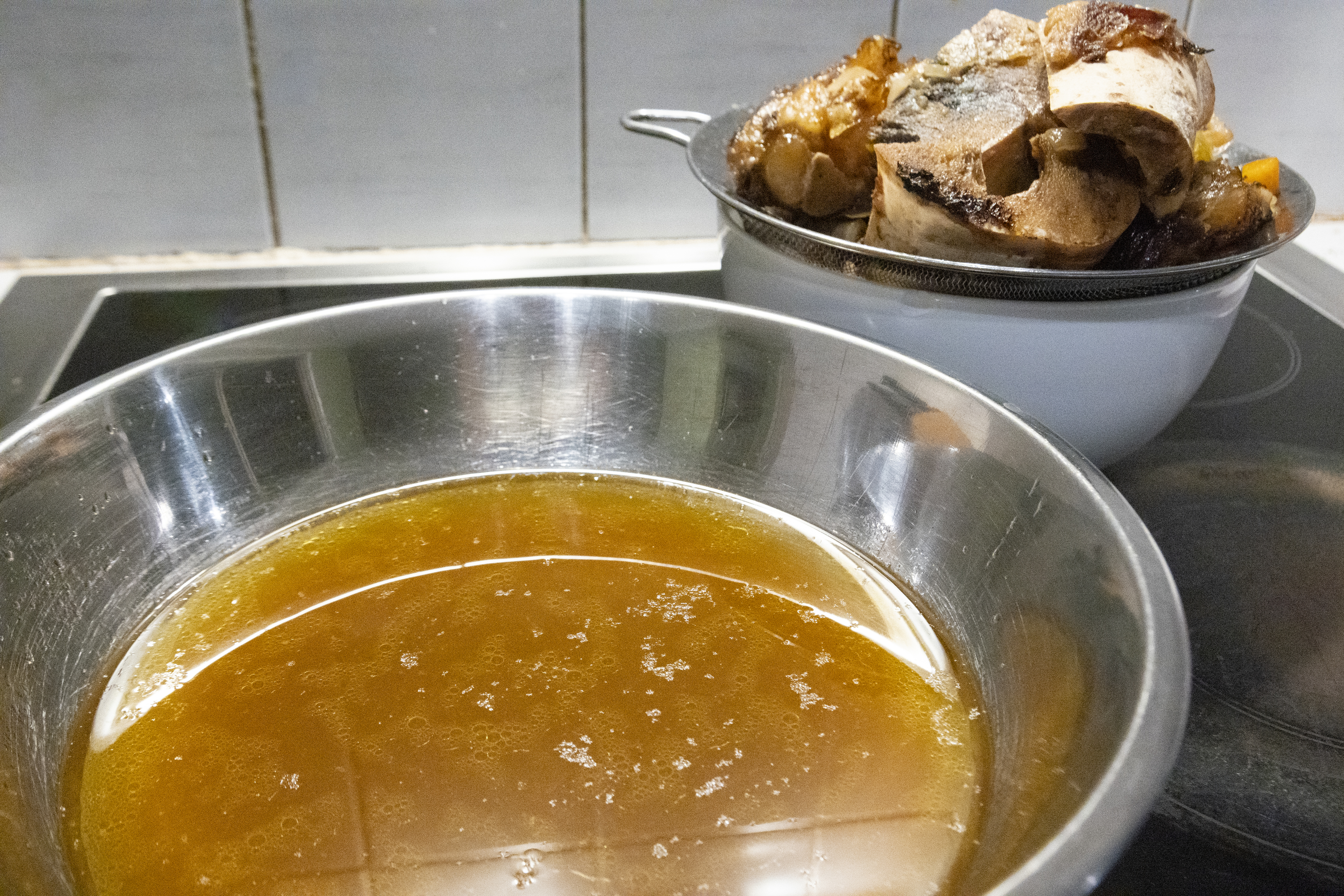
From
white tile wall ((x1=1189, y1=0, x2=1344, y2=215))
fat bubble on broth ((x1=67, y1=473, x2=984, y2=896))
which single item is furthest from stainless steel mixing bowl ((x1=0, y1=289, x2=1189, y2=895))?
white tile wall ((x1=1189, y1=0, x2=1344, y2=215))

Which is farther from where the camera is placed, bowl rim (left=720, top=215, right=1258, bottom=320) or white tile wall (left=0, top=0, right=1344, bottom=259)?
white tile wall (left=0, top=0, right=1344, bottom=259)

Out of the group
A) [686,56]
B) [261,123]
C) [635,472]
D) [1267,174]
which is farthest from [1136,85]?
[261,123]

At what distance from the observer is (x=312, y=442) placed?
710 millimetres

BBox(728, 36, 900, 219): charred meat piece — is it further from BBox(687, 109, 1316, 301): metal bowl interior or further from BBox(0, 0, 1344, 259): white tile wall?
BBox(0, 0, 1344, 259): white tile wall

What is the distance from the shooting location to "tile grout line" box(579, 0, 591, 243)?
993 millimetres

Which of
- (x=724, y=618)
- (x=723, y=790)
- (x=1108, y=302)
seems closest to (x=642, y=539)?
(x=724, y=618)

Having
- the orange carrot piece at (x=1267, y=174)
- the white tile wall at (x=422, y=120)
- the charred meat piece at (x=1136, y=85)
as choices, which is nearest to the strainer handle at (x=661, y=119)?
the white tile wall at (x=422, y=120)

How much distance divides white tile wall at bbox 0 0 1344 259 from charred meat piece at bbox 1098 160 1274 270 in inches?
19.4

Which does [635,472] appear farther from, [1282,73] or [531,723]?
[1282,73]

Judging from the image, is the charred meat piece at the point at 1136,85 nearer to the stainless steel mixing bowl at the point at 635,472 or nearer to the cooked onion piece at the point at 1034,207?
the cooked onion piece at the point at 1034,207

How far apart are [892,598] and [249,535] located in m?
0.41

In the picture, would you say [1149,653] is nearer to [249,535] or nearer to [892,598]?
[892,598]

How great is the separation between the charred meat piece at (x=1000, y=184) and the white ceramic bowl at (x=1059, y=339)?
3 centimetres

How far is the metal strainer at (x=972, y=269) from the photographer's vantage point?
0.60 m
